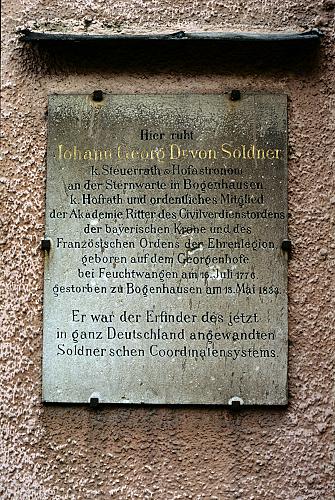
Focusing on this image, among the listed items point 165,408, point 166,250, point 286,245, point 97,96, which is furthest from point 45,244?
point 286,245

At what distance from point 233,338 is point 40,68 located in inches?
53.3

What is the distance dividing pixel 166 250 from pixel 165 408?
617mm

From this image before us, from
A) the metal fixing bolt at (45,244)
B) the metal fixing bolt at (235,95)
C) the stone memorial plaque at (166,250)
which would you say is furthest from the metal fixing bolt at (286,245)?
the metal fixing bolt at (45,244)

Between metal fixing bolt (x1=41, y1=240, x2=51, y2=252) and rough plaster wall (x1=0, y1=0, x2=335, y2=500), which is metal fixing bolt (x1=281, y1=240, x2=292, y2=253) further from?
metal fixing bolt (x1=41, y1=240, x2=51, y2=252)

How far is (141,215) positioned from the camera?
8.13 feet

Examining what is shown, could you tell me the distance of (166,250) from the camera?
246cm

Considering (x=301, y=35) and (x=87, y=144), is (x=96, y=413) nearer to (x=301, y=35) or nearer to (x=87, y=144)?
(x=87, y=144)

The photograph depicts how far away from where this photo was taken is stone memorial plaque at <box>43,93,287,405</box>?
242 cm

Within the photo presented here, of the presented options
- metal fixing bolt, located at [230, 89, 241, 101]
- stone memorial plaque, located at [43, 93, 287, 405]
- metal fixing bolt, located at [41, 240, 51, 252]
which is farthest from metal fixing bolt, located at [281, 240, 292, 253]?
metal fixing bolt, located at [41, 240, 51, 252]

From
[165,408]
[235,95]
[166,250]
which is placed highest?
[235,95]

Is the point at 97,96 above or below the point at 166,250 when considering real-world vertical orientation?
above

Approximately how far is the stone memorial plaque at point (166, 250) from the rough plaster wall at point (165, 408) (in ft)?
0.21

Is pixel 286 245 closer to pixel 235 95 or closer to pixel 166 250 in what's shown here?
pixel 166 250

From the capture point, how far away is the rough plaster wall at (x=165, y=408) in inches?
94.3
